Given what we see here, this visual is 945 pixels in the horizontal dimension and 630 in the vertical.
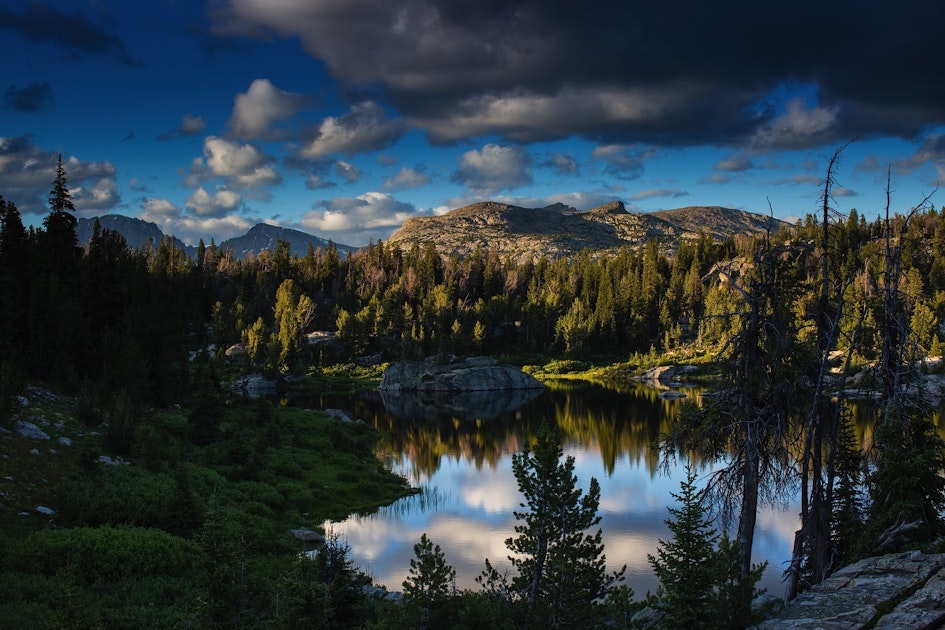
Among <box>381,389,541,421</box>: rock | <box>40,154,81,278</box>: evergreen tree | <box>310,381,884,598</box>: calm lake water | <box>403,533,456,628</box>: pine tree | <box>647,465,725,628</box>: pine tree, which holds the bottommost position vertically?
<box>381,389,541,421</box>: rock

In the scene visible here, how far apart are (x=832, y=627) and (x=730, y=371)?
9158 millimetres

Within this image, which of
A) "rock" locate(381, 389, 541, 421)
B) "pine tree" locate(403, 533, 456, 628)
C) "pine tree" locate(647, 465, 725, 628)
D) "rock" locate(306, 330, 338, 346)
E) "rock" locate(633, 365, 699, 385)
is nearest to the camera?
"pine tree" locate(647, 465, 725, 628)

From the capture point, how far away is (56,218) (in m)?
56.3

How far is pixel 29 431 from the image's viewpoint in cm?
2692

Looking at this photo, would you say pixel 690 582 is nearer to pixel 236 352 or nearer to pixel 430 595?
pixel 430 595

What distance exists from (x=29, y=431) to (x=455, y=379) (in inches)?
3273

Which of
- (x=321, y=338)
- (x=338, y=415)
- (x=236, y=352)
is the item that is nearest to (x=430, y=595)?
(x=338, y=415)

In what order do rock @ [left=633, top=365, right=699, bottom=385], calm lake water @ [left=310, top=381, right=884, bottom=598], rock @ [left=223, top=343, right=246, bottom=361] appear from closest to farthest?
calm lake water @ [left=310, top=381, right=884, bottom=598] < rock @ [left=633, top=365, right=699, bottom=385] < rock @ [left=223, top=343, right=246, bottom=361]

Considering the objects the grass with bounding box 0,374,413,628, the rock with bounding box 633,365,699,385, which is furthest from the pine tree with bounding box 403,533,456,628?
the rock with bounding box 633,365,699,385

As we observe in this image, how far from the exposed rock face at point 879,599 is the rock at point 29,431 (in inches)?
1125

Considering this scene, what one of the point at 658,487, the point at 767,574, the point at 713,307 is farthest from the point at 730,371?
the point at 713,307

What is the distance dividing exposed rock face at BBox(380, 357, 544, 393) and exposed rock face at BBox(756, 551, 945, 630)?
9173 cm

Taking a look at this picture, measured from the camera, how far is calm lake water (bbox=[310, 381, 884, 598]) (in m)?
30.3

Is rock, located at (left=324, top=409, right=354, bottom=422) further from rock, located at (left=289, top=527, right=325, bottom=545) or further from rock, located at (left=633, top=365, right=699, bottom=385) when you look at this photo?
rock, located at (left=633, top=365, right=699, bottom=385)
